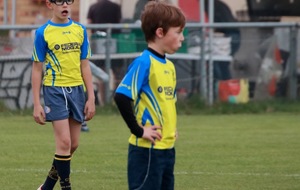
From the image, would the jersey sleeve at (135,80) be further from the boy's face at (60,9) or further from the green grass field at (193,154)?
the green grass field at (193,154)

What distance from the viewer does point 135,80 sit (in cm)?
600

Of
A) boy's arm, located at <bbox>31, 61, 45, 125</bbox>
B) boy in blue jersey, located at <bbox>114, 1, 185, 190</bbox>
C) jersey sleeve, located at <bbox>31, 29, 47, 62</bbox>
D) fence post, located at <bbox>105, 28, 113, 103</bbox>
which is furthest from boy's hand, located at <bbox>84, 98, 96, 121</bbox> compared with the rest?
fence post, located at <bbox>105, 28, 113, 103</bbox>

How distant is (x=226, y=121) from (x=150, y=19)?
10.2 meters

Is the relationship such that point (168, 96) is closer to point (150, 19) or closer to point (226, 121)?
point (150, 19)

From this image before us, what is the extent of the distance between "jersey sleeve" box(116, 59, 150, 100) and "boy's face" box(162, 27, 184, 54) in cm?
18

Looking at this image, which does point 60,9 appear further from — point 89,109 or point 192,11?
point 192,11

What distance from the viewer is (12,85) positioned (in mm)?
17281

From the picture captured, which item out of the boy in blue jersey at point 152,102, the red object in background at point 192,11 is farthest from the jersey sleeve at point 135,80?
the red object in background at point 192,11

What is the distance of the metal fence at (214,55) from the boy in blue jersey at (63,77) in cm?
898

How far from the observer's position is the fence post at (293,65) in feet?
58.7

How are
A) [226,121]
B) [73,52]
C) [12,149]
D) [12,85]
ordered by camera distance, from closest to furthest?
[73,52] → [12,149] → [226,121] → [12,85]

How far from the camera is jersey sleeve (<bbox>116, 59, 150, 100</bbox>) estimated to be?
5992 millimetres

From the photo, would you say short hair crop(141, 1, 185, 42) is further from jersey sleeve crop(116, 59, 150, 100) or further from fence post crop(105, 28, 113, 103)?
fence post crop(105, 28, 113, 103)

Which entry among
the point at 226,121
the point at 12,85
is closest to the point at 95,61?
the point at 12,85
